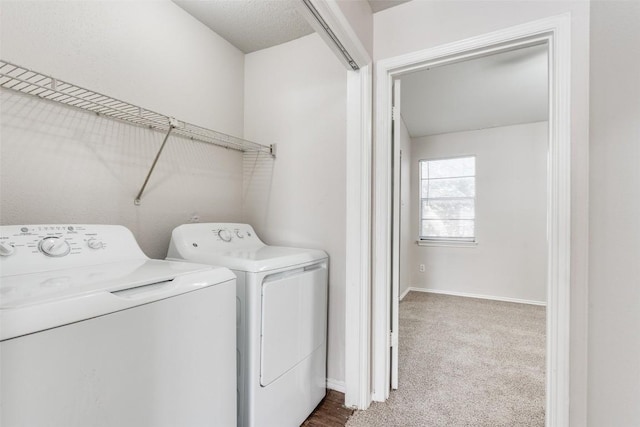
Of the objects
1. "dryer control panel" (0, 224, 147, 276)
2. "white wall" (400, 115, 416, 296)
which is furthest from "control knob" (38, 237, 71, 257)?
"white wall" (400, 115, 416, 296)

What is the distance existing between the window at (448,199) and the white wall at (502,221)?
111 millimetres

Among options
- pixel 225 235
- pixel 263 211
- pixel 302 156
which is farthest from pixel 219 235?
pixel 302 156

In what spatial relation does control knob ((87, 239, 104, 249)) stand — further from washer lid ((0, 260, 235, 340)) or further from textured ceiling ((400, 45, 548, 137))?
textured ceiling ((400, 45, 548, 137))

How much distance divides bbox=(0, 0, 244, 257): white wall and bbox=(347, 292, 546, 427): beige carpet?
1.69 meters

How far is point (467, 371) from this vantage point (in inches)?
84.0

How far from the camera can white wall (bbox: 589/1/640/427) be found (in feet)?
2.35

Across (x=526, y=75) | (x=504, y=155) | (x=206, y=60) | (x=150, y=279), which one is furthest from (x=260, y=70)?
(x=504, y=155)

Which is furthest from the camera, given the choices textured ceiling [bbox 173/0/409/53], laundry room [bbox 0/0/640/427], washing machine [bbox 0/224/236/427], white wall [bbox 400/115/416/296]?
white wall [bbox 400/115/416/296]

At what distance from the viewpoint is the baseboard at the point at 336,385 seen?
184cm

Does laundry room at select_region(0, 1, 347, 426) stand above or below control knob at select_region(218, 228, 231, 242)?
above

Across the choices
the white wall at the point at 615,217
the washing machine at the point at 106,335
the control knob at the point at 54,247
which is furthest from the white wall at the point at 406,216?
the control knob at the point at 54,247

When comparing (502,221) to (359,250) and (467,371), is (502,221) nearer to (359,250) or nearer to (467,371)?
(467,371)

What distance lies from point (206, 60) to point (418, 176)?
3536mm

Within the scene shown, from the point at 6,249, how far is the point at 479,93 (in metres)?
3.65
